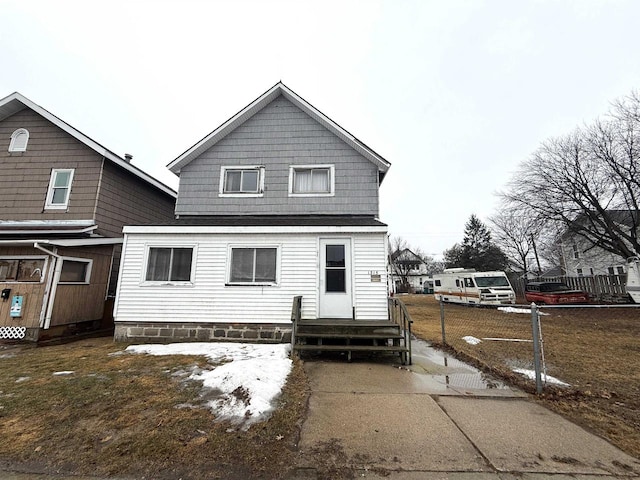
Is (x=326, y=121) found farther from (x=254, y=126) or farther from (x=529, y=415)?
(x=529, y=415)

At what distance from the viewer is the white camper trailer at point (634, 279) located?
15.5 m

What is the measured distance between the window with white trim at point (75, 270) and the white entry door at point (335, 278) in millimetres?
8093

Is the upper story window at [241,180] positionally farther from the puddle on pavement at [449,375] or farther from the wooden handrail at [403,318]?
the puddle on pavement at [449,375]

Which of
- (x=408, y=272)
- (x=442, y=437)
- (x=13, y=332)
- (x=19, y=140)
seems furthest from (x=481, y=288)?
(x=408, y=272)

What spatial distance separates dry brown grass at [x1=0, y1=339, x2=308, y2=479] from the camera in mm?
2652

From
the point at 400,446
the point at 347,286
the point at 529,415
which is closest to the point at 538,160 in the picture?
the point at 347,286

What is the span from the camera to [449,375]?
5641 mm

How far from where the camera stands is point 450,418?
3.70m

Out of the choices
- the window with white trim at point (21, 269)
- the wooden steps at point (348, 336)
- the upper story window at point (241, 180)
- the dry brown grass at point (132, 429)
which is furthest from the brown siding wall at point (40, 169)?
the wooden steps at point (348, 336)

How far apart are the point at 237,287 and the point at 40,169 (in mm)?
9832

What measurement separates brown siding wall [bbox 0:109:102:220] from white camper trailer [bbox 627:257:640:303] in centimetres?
2665

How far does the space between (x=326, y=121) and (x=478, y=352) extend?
28.4ft

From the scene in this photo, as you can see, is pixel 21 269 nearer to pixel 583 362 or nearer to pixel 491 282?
pixel 583 362

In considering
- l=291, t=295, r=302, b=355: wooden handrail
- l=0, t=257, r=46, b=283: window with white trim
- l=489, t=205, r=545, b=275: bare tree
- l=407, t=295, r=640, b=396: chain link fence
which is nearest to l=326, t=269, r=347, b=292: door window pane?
l=291, t=295, r=302, b=355: wooden handrail
